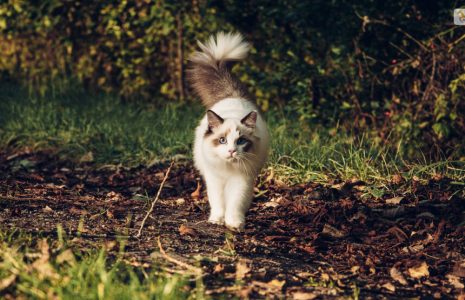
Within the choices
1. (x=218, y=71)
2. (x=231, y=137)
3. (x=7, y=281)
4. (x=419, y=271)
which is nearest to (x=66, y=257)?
(x=7, y=281)

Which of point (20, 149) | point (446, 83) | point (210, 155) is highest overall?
point (446, 83)

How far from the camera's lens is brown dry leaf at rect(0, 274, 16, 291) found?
10.4 ft

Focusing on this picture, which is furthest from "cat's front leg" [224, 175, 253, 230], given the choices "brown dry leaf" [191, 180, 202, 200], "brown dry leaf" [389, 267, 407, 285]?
"brown dry leaf" [389, 267, 407, 285]

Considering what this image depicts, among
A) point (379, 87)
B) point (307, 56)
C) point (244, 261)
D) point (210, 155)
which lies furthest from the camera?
point (307, 56)

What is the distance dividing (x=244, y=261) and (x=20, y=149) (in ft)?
14.7

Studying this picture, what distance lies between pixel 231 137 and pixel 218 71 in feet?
4.51

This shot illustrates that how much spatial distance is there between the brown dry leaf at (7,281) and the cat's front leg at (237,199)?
77.1 inches

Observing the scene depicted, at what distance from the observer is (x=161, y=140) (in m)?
7.55

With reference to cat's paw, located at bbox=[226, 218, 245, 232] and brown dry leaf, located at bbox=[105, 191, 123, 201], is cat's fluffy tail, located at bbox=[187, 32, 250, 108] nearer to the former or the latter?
brown dry leaf, located at bbox=[105, 191, 123, 201]

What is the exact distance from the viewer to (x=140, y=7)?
32.6 ft

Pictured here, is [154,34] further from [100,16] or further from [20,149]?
[20,149]

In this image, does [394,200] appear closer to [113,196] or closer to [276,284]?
[276,284]

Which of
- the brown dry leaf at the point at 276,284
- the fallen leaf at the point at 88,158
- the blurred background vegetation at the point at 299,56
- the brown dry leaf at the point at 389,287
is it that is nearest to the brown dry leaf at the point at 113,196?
the fallen leaf at the point at 88,158

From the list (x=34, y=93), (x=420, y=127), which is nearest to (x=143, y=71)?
(x=34, y=93)
